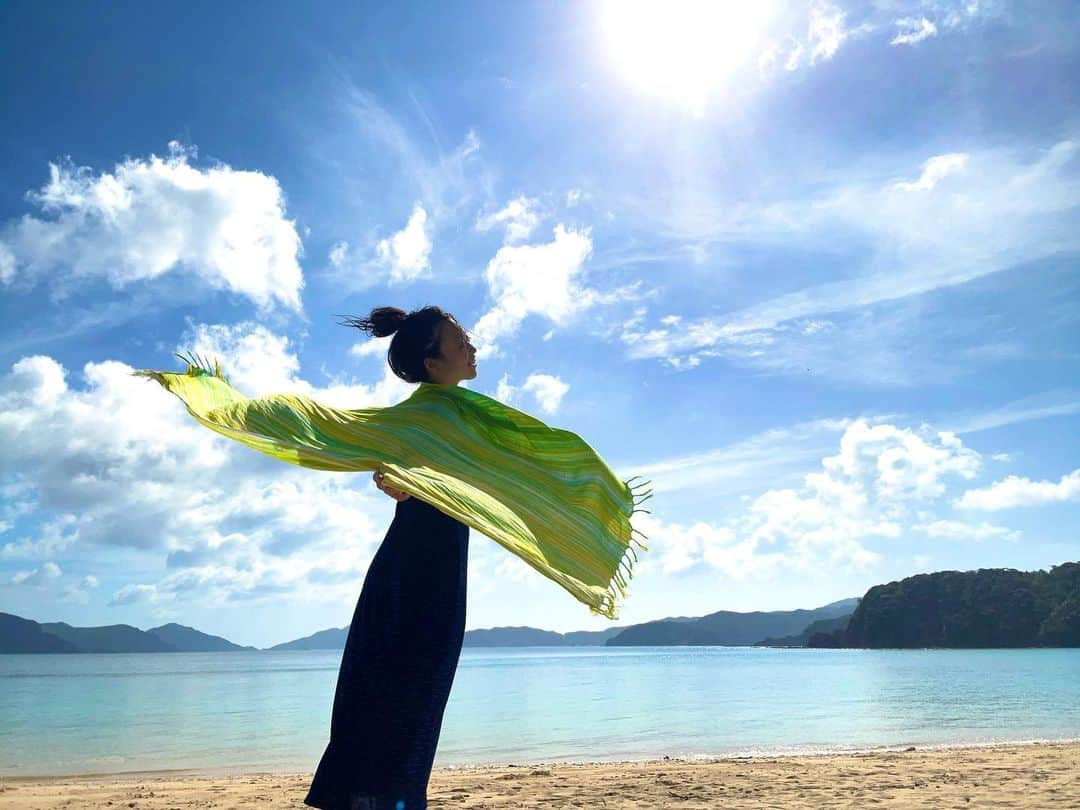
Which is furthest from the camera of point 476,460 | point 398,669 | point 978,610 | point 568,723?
point 978,610

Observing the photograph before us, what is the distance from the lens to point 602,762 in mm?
12242

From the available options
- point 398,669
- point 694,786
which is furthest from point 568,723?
point 398,669

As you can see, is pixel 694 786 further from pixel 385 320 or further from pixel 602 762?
pixel 385 320

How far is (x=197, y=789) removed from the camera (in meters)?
9.80

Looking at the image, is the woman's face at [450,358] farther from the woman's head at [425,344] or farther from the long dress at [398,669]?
the long dress at [398,669]

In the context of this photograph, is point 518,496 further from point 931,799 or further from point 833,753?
point 833,753

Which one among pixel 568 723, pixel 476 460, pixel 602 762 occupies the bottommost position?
pixel 568 723

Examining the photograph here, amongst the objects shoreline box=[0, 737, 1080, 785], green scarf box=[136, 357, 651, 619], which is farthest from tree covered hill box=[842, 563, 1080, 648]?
green scarf box=[136, 357, 651, 619]

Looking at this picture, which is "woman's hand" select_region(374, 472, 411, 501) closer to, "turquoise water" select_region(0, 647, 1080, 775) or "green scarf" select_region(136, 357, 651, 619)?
"green scarf" select_region(136, 357, 651, 619)

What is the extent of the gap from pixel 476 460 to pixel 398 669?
0.64 metres

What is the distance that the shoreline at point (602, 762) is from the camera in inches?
461

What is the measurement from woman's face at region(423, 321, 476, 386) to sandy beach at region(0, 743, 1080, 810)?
6.39 meters

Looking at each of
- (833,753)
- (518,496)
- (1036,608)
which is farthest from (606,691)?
(1036,608)

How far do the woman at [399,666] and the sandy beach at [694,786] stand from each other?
6.31 metres
